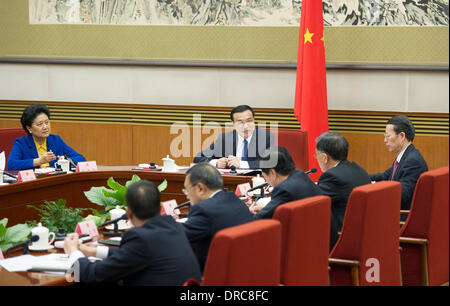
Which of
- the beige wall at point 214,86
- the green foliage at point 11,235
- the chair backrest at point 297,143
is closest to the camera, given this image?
the green foliage at point 11,235

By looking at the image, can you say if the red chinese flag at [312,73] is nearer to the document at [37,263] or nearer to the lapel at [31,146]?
the lapel at [31,146]

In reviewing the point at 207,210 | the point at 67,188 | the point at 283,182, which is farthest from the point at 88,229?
the point at 67,188

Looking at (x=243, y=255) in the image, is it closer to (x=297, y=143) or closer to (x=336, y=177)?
(x=336, y=177)

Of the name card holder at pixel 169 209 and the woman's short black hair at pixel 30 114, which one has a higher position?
the woman's short black hair at pixel 30 114

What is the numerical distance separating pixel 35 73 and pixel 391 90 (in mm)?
4249

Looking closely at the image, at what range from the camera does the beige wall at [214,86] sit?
721cm

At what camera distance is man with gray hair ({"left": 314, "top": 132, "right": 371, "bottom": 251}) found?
4.32m

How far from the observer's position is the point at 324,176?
4.35 metres

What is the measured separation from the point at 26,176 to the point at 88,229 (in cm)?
175

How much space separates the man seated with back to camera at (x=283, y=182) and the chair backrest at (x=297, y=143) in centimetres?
187

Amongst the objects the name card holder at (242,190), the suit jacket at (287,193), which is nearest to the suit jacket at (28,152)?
the name card holder at (242,190)

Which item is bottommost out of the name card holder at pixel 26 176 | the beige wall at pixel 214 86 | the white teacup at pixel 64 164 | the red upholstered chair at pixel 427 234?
the red upholstered chair at pixel 427 234
